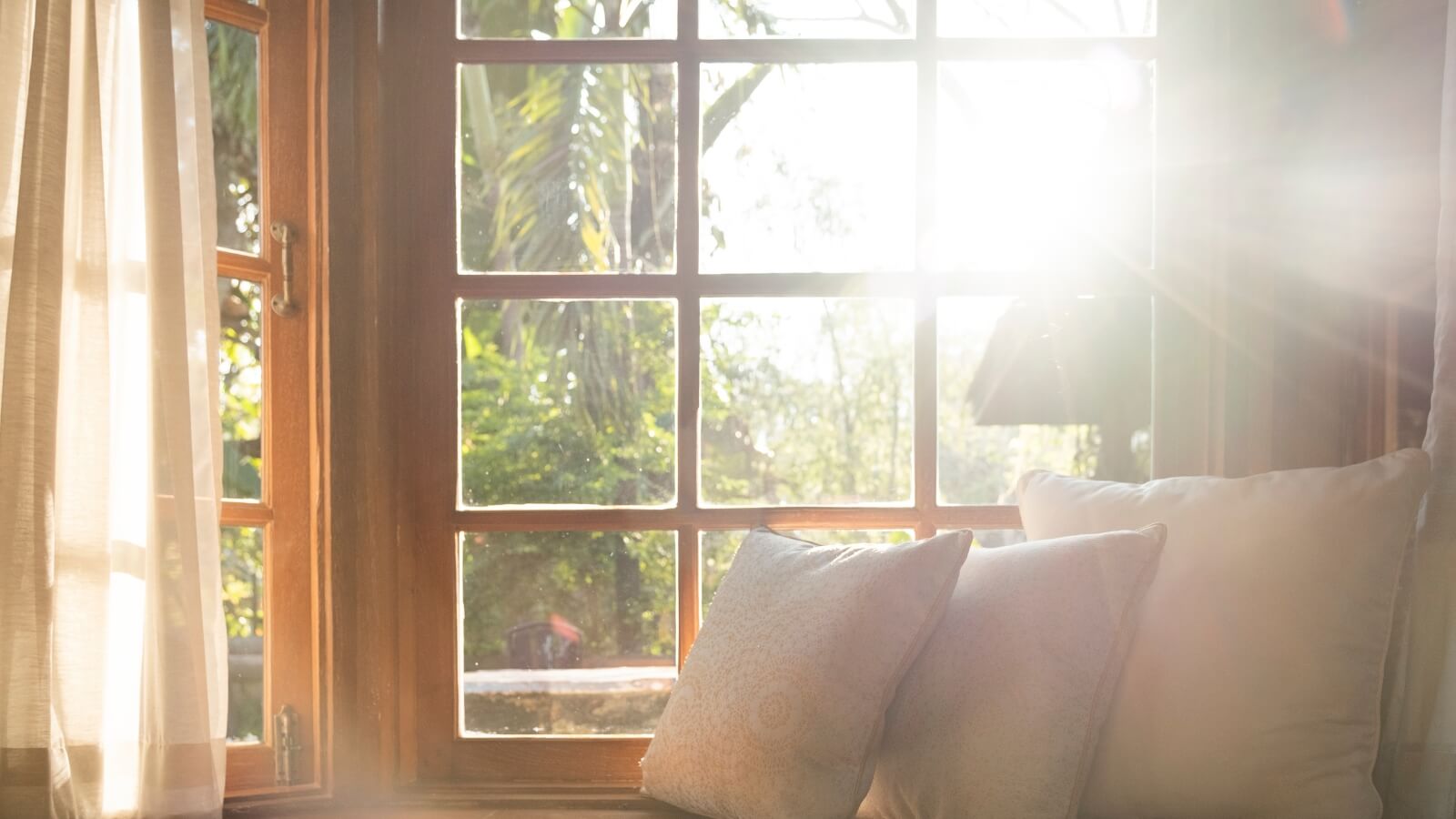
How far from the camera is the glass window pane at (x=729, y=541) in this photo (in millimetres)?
1889

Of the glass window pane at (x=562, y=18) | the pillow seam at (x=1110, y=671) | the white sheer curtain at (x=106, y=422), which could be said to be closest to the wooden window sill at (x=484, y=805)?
the white sheer curtain at (x=106, y=422)

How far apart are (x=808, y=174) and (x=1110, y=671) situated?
1.05 m

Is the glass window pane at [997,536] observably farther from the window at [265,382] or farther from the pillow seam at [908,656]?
the window at [265,382]

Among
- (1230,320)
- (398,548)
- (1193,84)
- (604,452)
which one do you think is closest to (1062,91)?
(1193,84)

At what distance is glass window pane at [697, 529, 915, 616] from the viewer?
1.89 m

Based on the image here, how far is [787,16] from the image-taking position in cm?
192

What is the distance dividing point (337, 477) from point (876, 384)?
1.00 m

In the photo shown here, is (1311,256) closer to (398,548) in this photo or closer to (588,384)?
(588,384)

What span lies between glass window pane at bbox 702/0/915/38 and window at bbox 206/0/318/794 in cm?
76

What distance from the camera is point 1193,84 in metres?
1.83

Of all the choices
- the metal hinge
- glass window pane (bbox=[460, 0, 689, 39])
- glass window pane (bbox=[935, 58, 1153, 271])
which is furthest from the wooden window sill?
glass window pane (bbox=[460, 0, 689, 39])

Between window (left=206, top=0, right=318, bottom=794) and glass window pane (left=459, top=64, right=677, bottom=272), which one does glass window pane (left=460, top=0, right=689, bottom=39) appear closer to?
glass window pane (left=459, top=64, right=677, bottom=272)

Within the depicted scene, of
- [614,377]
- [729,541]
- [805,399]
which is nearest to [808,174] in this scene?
[805,399]

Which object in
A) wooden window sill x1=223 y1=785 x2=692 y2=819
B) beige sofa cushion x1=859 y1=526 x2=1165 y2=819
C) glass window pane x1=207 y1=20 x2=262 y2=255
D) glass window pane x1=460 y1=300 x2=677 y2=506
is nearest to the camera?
beige sofa cushion x1=859 y1=526 x2=1165 y2=819
